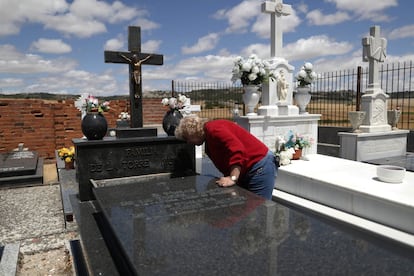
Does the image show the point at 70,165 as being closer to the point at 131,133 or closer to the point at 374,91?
the point at 131,133

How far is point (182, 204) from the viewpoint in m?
2.65

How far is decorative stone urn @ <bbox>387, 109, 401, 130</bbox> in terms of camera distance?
8.73m

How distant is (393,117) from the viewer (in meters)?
8.79

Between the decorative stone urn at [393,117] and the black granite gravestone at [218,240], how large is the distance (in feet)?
24.6

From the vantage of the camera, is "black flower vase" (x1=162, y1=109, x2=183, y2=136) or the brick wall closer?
"black flower vase" (x1=162, y1=109, x2=183, y2=136)

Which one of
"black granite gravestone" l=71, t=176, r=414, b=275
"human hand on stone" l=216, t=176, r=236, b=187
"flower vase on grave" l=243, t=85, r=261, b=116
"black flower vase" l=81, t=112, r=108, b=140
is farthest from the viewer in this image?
"flower vase on grave" l=243, t=85, r=261, b=116

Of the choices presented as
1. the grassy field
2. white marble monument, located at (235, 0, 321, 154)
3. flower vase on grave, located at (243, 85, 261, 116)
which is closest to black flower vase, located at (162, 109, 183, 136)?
white marble monument, located at (235, 0, 321, 154)

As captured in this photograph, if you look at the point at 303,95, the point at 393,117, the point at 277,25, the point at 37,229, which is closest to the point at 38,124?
the point at 37,229

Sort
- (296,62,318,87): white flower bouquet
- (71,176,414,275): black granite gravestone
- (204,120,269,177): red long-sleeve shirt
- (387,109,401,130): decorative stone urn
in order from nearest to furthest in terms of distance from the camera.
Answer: (71,176,414,275): black granite gravestone < (204,120,269,177): red long-sleeve shirt < (296,62,318,87): white flower bouquet < (387,109,401,130): decorative stone urn

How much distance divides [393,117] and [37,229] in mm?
8626

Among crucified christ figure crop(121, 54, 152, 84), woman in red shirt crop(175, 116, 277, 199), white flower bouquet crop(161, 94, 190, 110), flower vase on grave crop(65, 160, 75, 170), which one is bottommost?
flower vase on grave crop(65, 160, 75, 170)

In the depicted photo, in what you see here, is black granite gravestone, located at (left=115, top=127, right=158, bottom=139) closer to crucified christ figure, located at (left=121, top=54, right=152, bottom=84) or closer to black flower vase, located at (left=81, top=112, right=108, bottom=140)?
black flower vase, located at (left=81, top=112, right=108, bottom=140)

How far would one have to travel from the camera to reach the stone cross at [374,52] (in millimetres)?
8312

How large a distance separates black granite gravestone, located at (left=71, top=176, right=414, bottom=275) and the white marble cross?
14.5ft
